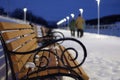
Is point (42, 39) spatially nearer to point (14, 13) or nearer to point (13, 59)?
point (13, 59)

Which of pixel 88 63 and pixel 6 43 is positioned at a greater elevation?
pixel 6 43

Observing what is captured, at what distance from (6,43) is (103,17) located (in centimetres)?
10582

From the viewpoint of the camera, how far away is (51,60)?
4848 mm

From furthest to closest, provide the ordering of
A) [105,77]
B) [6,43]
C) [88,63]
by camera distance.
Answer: [88,63]
[105,77]
[6,43]

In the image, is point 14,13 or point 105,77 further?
point 14,13

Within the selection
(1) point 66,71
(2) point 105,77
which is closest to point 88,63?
(2) point 105,77

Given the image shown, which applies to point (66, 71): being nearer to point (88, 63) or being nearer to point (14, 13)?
point (88, 63)

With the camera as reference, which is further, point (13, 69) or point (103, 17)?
point (103, 17)

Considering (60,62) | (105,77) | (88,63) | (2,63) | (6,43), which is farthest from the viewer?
(88,63)

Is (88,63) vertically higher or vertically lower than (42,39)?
lower

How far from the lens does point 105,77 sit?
19.3 feet

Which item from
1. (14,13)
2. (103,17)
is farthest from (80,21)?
(14,13)

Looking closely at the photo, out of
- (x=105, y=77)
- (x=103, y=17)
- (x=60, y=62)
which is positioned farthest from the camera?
(x=103, y=17)

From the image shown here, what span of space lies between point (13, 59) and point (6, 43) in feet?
0.66
